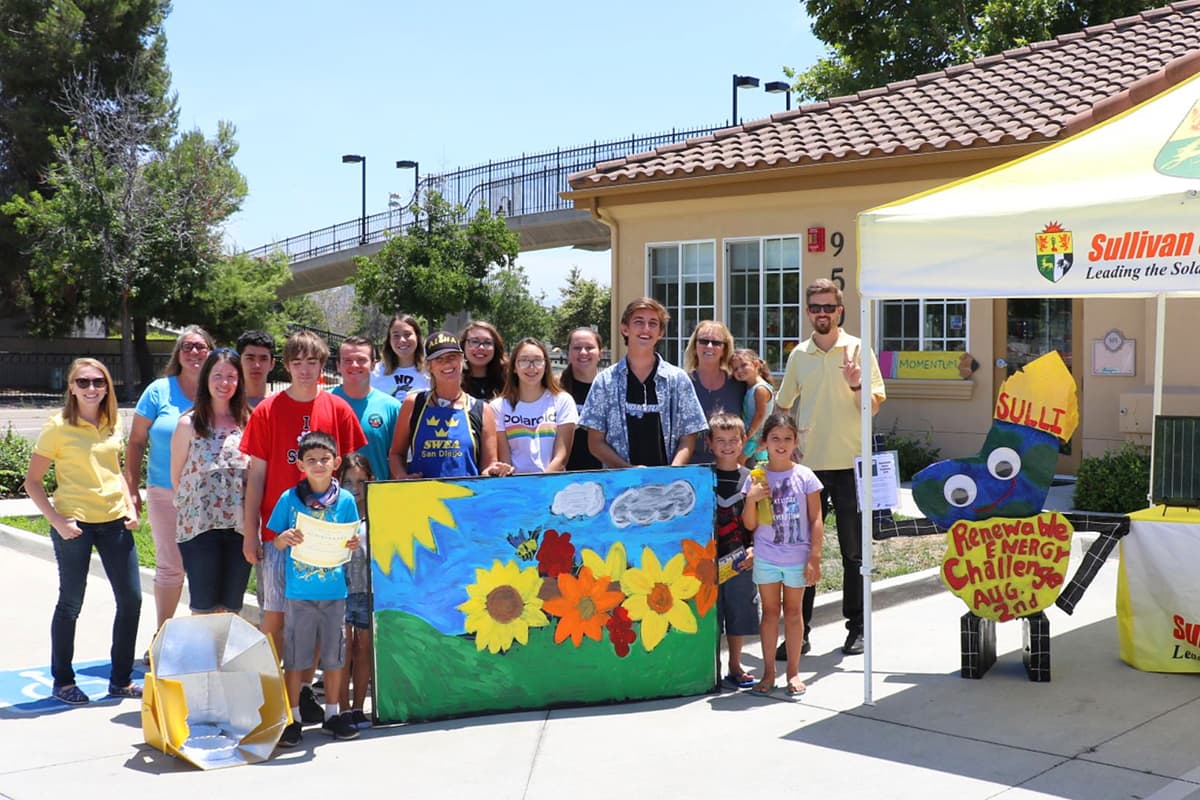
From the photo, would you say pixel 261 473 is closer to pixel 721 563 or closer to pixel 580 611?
pixel 580 611

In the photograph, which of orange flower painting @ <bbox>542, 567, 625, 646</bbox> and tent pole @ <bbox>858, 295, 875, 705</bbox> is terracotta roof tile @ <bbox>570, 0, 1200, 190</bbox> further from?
orange flower painting @ <bbox>542, 567, 625, 646</bbox>

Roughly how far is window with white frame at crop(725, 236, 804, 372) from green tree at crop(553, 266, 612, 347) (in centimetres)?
3768

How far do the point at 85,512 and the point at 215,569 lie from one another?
2.53ft

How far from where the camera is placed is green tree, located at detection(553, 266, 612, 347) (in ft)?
173

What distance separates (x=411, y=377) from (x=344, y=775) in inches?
110

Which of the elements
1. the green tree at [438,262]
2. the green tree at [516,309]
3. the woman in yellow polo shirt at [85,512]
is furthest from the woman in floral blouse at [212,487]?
the green tree at [516,309]

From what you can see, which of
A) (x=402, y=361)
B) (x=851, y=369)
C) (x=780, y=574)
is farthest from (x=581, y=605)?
(x=402, y=361)

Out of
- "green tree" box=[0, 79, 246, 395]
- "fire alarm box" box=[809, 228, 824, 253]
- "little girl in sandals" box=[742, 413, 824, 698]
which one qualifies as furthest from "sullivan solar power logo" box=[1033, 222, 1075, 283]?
"green tree" box=[0, 79, 246, 395]

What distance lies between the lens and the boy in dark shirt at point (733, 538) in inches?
234

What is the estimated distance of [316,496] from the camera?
5168 millimetres

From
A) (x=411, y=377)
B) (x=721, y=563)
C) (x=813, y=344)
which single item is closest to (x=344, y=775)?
(x=721, y=563)

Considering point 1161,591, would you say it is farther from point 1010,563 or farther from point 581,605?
point 581,605

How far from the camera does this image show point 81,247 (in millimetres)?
31750

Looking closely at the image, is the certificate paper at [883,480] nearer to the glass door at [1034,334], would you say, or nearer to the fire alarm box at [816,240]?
the glass door at [1034,334]
